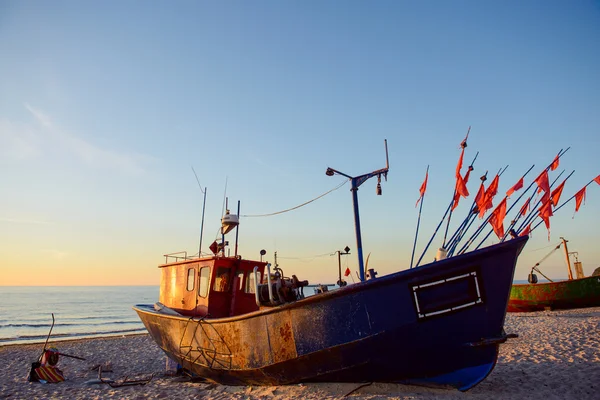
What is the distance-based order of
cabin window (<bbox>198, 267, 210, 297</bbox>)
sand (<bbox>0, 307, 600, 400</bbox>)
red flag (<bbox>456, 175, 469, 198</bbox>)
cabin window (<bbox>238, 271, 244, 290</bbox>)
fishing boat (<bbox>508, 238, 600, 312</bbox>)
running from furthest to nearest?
fishing boat (<bbox>508, 238, 600, 312</bbox>) → cabin window (<bbox>238, 271, 244, 290</bbox>) → cabin window (<bbox>198, 267, 210, 297</bbox>) → red flag (<bbox>456, 175, 469, 198</bbox>) → sand (<bbox>0, 307, 600, 400</bbox>)

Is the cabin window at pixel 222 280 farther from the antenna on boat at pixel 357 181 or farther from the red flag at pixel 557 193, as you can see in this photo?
the red flag at pixel 557 193

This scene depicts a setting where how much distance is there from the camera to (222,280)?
962 cm

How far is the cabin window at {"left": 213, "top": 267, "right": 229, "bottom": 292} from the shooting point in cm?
954

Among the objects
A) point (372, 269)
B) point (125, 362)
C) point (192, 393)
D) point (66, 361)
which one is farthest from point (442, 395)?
point (66, 361)

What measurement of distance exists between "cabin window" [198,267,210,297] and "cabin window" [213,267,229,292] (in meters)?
0.26

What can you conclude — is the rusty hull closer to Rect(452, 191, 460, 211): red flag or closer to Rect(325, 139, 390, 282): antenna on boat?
Rect(452, 191, 460, 211): red flag

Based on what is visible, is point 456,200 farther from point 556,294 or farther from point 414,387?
point 556,294

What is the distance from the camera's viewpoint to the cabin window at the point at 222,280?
9539mm

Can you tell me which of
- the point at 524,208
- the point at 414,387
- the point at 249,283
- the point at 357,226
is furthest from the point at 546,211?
the point at 249,283

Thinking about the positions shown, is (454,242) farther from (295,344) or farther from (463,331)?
(295,344)

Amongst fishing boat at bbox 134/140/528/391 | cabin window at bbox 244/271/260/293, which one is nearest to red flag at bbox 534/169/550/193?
fishing boat at bbox 134/140/528/391

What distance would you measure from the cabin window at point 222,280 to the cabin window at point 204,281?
0.26m

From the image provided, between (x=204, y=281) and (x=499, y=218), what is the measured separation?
733 centimetres

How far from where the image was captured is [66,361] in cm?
1494
